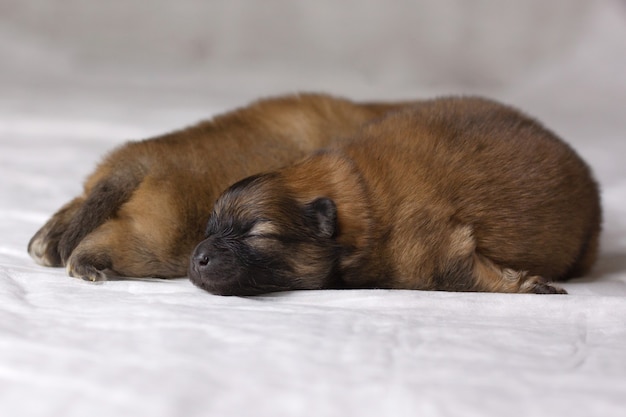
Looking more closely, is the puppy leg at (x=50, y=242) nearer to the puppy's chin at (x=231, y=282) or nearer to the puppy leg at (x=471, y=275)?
the puppy's chin at (x=231, y=282)

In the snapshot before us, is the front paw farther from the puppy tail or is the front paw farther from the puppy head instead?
the puppy tail

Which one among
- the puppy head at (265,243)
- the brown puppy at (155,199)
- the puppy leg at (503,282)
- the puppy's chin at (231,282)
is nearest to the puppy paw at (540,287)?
the puppy leg at (503,282)

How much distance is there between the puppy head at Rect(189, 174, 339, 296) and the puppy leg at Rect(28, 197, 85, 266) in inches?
35.8

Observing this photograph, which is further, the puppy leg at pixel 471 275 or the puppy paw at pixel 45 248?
the puppy paw at pixel 45 248

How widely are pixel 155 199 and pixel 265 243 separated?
31.1 inches

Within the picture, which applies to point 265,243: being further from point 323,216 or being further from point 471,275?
point 471,275

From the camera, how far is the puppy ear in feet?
14.2

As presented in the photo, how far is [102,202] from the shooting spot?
4836mm

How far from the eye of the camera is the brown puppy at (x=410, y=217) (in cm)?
428

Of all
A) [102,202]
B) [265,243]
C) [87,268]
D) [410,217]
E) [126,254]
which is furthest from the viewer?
[102,202]

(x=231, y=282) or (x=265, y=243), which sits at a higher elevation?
(x=265, y=243)

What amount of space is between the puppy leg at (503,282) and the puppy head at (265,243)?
2.10ft

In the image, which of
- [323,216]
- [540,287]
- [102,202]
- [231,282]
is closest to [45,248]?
[102,202]

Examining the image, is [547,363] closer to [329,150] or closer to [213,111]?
[329,150]
